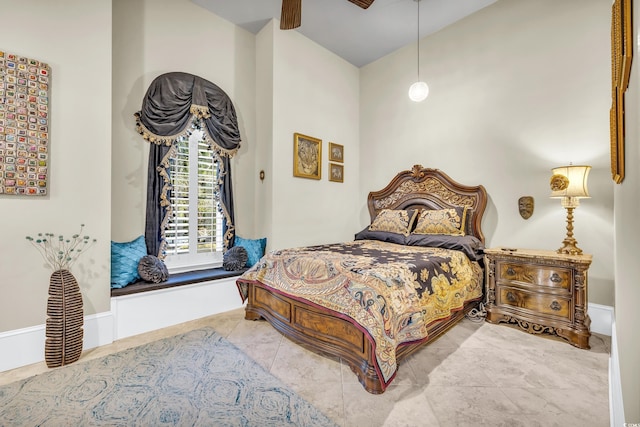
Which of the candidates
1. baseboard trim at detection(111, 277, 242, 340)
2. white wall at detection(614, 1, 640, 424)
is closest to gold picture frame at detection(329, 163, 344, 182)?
baseboard trim at detection(111, 277, 242, 340)

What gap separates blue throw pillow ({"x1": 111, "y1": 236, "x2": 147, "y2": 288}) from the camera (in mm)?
2633

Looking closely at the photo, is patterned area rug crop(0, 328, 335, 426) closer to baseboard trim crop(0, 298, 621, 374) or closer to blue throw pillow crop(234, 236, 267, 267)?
baseboard trim crop(0, 298, 621, 374)

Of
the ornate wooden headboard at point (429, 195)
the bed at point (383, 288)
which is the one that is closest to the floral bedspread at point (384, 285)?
the bed at point (383, 288)

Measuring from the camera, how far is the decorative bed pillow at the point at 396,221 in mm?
3565

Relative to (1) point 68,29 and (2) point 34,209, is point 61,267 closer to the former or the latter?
(2) point 34,209

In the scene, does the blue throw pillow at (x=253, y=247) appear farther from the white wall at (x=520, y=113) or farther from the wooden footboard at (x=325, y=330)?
the white wall at (x=520, y=113)

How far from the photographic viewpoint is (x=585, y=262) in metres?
2.27

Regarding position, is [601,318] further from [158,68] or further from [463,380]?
[158,68]

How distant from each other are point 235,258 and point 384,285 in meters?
2.18

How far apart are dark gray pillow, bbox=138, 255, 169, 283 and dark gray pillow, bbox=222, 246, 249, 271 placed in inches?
28.2

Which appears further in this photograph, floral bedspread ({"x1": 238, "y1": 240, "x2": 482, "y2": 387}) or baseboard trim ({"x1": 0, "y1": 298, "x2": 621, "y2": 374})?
baseboard trim ({"x1": 0, "y1": 298, "x2": 621, "y2": 374})

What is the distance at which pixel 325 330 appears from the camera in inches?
82.6

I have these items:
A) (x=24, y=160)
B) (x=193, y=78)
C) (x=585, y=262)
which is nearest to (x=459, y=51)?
(x=585, y=262)

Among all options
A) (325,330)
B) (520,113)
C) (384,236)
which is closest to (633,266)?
(325,330)
